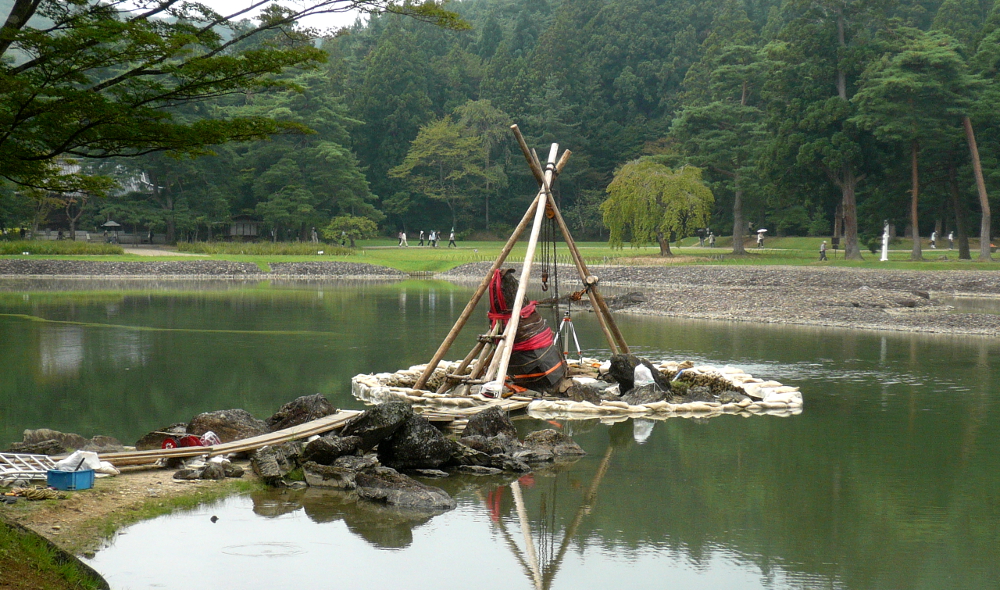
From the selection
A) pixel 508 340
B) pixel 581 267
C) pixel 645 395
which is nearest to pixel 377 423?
pixel 508 340

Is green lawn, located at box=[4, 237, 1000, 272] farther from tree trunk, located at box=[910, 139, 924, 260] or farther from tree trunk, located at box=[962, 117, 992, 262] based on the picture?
tree trunk, located at box=[962, 117, 992, 262]

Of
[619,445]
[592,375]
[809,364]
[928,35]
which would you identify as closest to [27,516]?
[619,445]

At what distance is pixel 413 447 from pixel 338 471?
37.4 inches

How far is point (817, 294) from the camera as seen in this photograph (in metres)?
31.8

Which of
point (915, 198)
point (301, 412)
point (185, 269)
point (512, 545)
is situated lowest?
point (512, 545)

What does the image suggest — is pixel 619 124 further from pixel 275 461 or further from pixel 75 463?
pixel 75 463

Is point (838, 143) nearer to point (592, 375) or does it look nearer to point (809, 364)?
point (809, 364)

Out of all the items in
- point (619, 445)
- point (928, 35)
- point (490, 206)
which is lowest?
point (619, 445)

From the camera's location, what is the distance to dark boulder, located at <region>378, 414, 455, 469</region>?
31.8ft

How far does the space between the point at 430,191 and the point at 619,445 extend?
199 ft

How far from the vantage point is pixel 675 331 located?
24.6 metres

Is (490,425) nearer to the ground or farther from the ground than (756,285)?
nearer to the ground

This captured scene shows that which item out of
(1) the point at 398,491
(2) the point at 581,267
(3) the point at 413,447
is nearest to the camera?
(1) the point at 398,491

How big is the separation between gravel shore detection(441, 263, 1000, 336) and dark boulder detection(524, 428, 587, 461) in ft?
54.2
